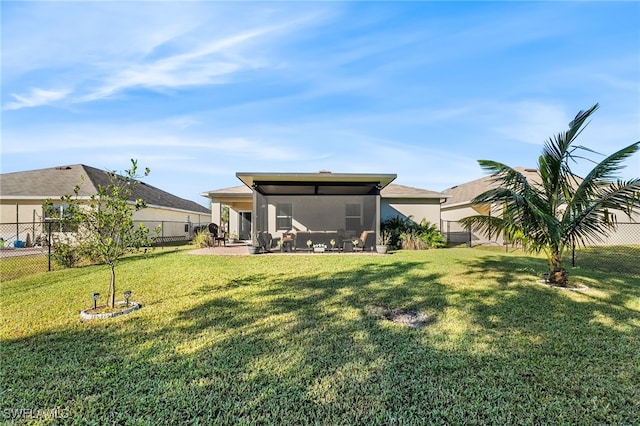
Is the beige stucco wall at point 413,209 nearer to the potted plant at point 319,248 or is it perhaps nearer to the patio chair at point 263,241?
the potted plant at point 319,248

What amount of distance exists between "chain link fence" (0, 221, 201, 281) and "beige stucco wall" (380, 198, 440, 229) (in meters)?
12.3

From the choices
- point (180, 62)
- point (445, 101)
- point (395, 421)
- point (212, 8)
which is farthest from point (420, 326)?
point (445, 101)

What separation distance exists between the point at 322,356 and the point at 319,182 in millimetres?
10378

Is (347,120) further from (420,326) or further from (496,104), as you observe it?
(420,326)

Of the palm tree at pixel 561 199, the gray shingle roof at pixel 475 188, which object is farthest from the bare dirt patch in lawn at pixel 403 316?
the gray shingle roof at pixel 475 188

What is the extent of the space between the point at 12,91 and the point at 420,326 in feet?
36.2

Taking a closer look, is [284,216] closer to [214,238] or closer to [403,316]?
[214,238]

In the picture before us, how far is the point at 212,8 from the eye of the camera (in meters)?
7.88

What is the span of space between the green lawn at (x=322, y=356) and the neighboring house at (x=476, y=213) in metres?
13.6

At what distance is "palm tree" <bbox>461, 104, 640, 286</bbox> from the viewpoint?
6.61 meters

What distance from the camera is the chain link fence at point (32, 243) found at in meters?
9.23

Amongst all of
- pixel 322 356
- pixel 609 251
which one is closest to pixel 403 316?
pixel 322 356

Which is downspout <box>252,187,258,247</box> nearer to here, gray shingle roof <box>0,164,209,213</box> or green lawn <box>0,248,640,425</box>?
green lawn <box>0,248,640,425</box>

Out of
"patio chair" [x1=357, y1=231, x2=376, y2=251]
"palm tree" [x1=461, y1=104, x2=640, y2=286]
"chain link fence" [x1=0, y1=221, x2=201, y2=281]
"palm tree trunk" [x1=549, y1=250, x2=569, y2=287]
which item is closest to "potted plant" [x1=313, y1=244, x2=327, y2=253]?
"patio chair" [x1=357, y1=231, x2=376, y2=251]
